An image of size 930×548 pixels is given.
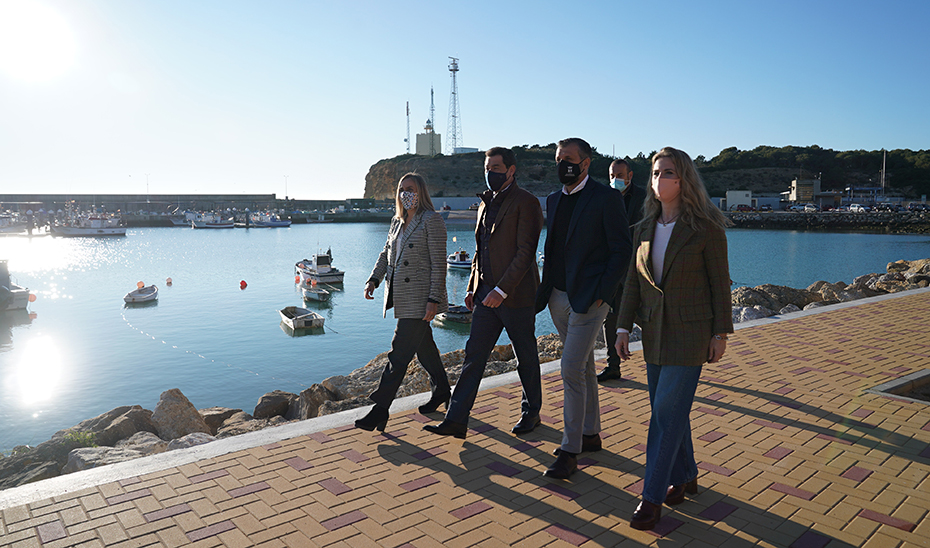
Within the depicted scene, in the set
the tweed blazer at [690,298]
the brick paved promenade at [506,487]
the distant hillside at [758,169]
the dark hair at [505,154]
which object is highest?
the distant hillside at [758,169]

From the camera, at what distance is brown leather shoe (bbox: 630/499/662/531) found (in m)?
3.12

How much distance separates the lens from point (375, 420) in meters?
4.59

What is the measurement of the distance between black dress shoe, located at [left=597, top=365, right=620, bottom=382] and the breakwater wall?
7737 centimetres

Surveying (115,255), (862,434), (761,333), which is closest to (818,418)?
(862,434)

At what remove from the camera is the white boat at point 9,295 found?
1233 inches

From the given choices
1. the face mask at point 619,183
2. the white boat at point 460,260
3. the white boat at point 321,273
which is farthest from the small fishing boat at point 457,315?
the face mask at point 619,183

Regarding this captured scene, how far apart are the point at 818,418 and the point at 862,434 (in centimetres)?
36

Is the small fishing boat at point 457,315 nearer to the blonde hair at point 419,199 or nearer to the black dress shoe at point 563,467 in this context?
the blonde hair at point 419,199

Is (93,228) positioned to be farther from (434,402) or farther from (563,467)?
(563,467)

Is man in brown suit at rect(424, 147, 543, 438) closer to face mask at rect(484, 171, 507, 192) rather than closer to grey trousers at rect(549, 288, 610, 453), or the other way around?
face mask at rect(484, 171, 507, 192)

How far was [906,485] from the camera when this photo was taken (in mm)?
3693

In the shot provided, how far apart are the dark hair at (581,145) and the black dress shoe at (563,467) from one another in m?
1.84

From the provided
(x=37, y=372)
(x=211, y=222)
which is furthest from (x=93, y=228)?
(x=37, y=372)

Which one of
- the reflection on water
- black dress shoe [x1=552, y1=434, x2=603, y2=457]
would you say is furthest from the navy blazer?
the reflection on water
